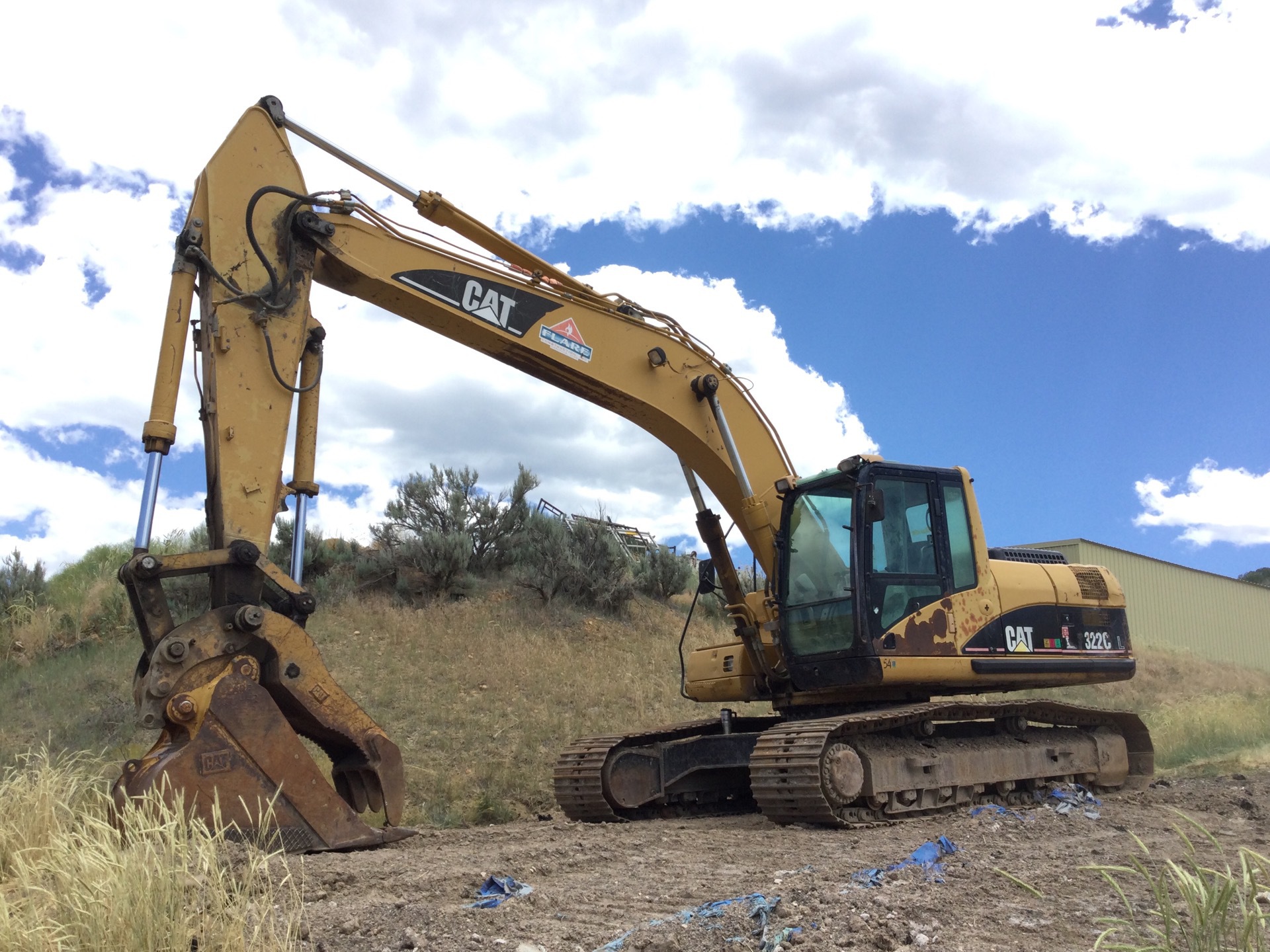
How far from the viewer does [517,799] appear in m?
10.3

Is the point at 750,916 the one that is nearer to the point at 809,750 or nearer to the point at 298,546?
the point at 809,750

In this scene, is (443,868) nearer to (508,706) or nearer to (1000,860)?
(1000,860)

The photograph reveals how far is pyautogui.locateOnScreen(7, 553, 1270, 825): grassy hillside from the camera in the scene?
11.2 meters

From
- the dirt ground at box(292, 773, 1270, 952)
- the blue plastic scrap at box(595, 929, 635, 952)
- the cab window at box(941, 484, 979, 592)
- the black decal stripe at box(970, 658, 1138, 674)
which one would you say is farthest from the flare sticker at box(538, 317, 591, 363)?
the blue plastic scrap at box(595, 929, 635, 952)

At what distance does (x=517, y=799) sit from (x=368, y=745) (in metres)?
4.51

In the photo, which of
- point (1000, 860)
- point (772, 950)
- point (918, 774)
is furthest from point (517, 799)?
point (772, 950)

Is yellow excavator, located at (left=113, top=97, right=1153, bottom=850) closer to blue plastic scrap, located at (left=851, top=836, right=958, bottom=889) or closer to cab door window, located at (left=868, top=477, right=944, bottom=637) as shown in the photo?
cab door window, located at (left=868, top=477, right=944, bottom=637)

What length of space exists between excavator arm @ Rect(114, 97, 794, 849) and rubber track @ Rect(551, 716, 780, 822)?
1281 mm

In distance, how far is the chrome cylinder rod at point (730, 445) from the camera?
8.28 m

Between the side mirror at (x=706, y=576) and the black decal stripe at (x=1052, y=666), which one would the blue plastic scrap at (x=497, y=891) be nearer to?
the side mirror at (x=706, y=576)

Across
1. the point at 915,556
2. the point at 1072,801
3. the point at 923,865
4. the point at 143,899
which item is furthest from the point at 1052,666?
the point at 143,899

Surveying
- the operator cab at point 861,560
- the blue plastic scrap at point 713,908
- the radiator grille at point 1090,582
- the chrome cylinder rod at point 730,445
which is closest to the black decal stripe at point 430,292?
the chrome cylinder rod at point 730,445

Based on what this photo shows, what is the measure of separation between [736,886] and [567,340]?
4.17 metres

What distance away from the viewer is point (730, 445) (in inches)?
326
